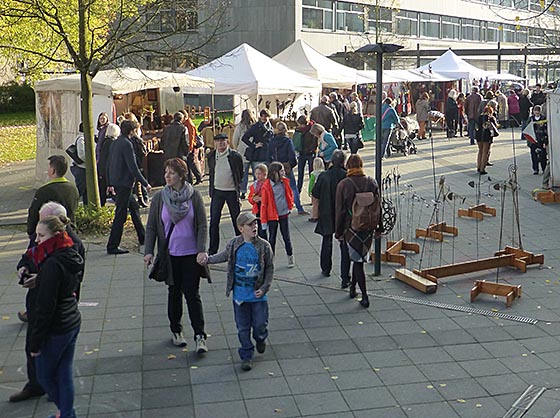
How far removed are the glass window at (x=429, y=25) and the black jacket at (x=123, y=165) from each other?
51.1 metres

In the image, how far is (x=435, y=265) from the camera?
1111 centimetres

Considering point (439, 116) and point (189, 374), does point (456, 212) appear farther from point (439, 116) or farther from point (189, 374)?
point (439, 116)

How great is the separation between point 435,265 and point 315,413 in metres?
5.15

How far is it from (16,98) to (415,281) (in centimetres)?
3676

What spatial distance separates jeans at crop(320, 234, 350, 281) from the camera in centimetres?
968

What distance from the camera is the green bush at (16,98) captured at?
4225 centimetres

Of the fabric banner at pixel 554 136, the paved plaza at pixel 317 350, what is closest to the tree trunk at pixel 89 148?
the paved plaza at pixel 317 350

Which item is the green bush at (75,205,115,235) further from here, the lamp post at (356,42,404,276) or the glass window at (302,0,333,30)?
the glass window at (302,0,333,30)

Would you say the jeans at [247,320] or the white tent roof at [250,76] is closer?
the jeans at [247,320]

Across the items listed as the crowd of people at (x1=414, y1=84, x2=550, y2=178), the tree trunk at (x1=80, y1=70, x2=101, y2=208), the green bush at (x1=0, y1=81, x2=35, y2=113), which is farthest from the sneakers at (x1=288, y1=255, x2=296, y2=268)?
the green bush at (x1=0, y1=81, x2=35, y2=113)

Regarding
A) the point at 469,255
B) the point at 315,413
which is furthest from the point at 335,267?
the point at 315,413

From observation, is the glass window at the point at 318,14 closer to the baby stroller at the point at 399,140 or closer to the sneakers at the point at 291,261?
the baby stroller at the point at 399,140

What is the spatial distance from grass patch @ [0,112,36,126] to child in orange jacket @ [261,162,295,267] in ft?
93.9

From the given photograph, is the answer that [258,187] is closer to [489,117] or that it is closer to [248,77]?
[489,117]
